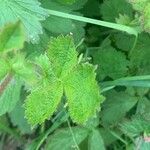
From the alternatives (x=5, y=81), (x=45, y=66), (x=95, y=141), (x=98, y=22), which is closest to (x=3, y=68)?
(x=5, y=81)

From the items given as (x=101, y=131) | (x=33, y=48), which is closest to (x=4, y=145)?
(x=101, y=131)

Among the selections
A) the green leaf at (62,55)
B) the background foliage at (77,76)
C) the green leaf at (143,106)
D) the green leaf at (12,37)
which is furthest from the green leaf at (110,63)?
the green leaf at (12,37)

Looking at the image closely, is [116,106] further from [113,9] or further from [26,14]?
[26,14]

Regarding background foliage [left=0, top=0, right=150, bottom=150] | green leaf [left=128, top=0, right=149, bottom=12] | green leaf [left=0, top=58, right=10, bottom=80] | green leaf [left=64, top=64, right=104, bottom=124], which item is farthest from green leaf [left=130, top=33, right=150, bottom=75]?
green leaf [left=0, top=58, right=10, bottom=80]

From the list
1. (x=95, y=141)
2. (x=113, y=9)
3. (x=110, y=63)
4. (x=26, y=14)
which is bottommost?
(x=95, y=141)

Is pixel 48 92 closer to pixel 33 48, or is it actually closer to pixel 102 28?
pixel 33 48
